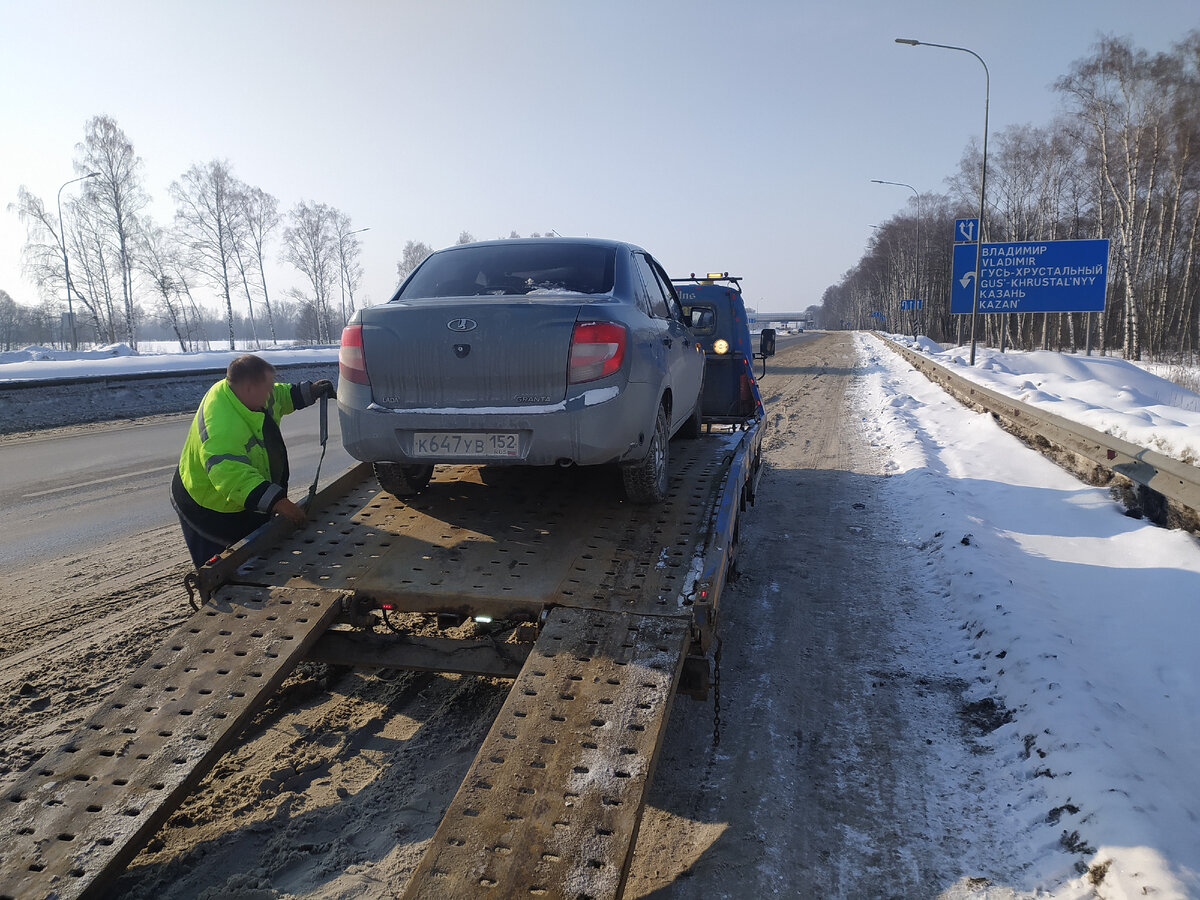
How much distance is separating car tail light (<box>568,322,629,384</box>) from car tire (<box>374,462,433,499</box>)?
4.45ft

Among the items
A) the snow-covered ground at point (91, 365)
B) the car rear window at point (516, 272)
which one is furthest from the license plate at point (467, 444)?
the snow-covered ground at point (91, 365)

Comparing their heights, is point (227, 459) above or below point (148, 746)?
above

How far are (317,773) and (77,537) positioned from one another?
4.39m

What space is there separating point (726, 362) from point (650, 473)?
4051 millimetres

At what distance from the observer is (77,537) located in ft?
19.3

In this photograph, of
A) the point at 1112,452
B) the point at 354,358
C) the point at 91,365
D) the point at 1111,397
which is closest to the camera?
the point at 354,358

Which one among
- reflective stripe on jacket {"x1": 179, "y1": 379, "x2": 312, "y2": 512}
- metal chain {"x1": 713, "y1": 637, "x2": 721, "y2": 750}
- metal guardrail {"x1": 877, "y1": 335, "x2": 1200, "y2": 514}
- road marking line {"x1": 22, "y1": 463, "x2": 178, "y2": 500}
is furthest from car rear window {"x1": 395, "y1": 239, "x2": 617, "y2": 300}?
road marking line {"x1": 22, "y1": 463, "x2": 178, "y2": 500}

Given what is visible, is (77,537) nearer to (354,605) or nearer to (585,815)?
(354,605)

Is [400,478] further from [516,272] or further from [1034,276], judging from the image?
[1034,276]

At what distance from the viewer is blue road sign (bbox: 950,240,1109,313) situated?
21281mm

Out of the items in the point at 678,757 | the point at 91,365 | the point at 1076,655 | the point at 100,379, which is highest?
the point at 91,365

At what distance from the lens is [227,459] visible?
3564 millimetres

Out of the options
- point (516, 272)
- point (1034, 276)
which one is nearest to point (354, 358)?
point (516, 272)

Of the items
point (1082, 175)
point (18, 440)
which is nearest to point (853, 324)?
point (1082, 175)
